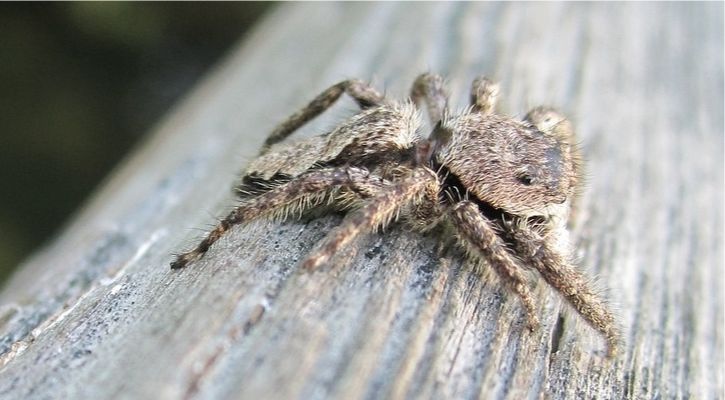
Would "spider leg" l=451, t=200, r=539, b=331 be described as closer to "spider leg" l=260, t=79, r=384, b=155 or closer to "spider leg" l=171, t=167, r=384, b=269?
"spider leg" l=171, t=167, r=384, b=269

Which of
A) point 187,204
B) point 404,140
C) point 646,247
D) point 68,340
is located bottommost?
point 68,340

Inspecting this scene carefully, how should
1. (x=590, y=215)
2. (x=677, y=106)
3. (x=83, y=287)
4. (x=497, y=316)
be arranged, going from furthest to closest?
(x=677, y=106) → (x=590, y=215) → (x=83, y=287) → (x=497, y=316)

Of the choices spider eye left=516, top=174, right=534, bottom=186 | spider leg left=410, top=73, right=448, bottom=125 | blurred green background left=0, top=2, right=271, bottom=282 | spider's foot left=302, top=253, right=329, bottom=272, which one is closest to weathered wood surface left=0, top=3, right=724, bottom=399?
spider's foot left=302, top=253, right=329, bottom=272

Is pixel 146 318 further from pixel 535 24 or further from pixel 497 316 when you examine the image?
pixel 535 24

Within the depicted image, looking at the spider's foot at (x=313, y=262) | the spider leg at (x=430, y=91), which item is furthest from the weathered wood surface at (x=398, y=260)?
the spider leg at (x=430, y=91)

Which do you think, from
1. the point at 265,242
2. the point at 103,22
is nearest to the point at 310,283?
the point at 265,242

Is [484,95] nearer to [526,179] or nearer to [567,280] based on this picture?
[526,179]

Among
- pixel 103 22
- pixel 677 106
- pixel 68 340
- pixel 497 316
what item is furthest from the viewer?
pixel 103 22

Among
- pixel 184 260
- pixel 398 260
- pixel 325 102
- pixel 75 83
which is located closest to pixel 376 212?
pixel 398 260
